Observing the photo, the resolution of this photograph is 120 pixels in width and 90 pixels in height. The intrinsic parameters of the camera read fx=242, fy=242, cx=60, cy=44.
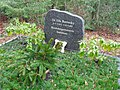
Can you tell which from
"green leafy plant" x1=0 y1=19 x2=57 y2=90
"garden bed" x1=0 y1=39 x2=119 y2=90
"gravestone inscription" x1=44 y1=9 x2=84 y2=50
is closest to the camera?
"green leafy plant" x1=0 y1=19 x2=57 y2=90

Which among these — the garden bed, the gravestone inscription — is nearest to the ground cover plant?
the garden bed

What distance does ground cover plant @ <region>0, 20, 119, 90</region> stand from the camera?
463 centimetres

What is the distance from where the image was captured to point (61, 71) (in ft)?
17.6

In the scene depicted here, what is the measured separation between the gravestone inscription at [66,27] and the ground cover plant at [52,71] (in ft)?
2.33

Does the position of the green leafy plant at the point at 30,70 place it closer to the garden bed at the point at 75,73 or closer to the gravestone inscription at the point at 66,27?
the garden bed at the point at 75,73

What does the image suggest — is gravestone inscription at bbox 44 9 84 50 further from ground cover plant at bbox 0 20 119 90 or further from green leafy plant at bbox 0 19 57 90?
green leafy plant at bbox 0 19 57 90

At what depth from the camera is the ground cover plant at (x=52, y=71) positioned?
4.63 m

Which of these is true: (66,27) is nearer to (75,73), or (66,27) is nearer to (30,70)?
(75,73)

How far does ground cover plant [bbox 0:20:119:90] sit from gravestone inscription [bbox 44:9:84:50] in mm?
710

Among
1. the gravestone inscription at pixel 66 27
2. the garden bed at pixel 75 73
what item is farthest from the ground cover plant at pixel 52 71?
the gravestone inscription at pixel 66 27

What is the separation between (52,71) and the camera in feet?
17.2

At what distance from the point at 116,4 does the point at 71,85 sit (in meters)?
5.87

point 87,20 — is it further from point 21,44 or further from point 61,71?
point 61,71

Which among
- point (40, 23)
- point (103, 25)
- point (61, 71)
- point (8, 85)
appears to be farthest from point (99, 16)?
point (8, 85)
